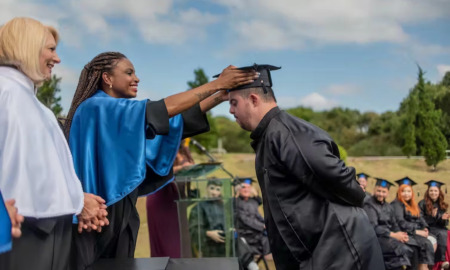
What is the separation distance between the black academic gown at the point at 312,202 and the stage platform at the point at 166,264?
15.6 inches

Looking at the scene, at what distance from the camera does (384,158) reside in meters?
10.9

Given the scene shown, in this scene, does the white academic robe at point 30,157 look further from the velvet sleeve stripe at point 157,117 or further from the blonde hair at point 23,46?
the velvet sleeve stripe at point 157,117

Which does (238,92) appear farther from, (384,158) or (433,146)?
(384,158)

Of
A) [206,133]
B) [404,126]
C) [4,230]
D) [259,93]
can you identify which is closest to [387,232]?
[404,126]

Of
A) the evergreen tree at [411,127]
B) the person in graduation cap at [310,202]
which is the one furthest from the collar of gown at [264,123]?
the evergreen tree at [411,127]

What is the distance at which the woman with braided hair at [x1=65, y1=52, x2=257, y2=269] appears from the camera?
8.82ft

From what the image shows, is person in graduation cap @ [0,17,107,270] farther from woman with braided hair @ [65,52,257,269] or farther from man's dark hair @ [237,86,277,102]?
man's dark hair @ [237,86,277,102]

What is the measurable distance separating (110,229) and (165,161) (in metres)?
0.51

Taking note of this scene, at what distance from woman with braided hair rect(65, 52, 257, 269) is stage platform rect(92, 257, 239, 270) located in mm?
133

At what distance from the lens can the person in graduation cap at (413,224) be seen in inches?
280

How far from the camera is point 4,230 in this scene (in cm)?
175

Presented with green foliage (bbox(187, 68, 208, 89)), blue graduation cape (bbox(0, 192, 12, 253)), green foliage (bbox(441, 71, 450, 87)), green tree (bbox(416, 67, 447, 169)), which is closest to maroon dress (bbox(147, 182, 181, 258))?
blue graduation cape (bbox(0, 192, 12, 253))

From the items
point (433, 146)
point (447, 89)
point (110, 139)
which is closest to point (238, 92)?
point (110, 139)

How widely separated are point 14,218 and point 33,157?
25cm
